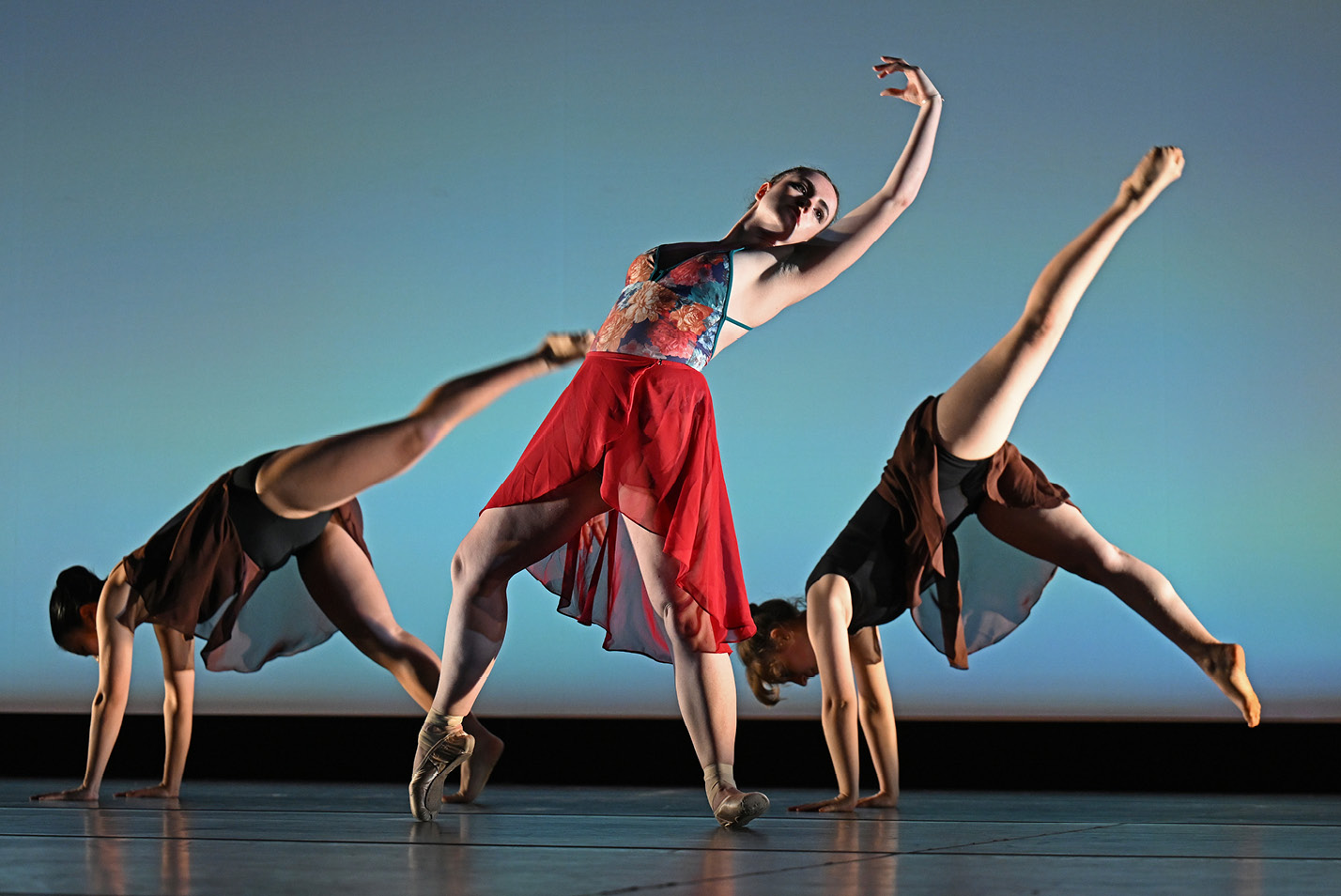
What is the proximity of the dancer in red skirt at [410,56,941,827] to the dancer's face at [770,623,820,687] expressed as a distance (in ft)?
4.10

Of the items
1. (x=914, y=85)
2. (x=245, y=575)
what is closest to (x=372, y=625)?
(x=245, y=575)

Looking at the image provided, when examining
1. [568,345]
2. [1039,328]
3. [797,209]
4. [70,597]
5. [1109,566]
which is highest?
[797,209]

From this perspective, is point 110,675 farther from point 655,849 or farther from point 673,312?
point 655,849

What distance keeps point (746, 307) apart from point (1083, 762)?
6.43 feet

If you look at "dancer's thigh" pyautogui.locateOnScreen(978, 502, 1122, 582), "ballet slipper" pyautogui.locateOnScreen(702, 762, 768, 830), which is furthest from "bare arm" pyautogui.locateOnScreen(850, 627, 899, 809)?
"ballet slipper" pyautogui.locateOnScreen(702, 762, 768, 830)

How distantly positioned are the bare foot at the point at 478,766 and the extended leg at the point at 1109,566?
3.65ft

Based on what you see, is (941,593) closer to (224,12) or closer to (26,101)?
(224,12)

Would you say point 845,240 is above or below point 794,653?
above

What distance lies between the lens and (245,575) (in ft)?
10.7

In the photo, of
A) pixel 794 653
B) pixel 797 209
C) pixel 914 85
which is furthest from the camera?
pixel 794 653

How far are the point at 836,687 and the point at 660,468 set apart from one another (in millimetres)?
849

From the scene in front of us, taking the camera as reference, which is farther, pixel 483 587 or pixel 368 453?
pixel 368 453

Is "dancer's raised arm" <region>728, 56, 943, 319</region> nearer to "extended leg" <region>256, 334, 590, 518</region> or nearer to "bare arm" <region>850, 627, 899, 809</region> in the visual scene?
"extended leg" <region>256, 334, 590, 518</region>

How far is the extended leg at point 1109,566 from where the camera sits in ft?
9.42
